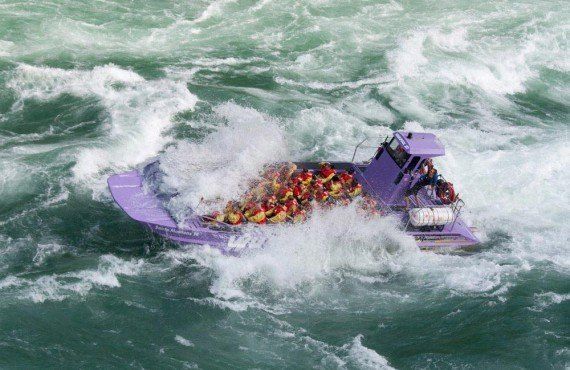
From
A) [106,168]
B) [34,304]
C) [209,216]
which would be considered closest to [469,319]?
[209,216]

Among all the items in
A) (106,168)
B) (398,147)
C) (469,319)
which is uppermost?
(398,147)

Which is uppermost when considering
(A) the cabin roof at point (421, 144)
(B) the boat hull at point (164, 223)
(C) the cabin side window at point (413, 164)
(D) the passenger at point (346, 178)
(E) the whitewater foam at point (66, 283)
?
(A) the cabin roof at point (421, 144)

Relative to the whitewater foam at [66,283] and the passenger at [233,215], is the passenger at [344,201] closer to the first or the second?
the passenger at [233,215]

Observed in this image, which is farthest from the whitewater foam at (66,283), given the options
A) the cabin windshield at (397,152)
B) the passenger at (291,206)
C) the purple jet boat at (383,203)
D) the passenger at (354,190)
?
the cabin windshield at (397,152)

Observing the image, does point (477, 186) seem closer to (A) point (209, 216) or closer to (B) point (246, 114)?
(B) point (246, 114)

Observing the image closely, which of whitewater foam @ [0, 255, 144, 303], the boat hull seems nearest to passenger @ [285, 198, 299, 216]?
the boat hull
